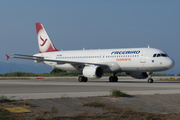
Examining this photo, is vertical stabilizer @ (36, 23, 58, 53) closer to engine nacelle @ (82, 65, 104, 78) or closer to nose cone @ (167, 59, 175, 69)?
engine nacelle @ (82, 65, 104, 78)

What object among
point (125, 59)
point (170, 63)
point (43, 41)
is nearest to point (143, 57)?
point (125, 59)

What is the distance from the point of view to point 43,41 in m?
43.1

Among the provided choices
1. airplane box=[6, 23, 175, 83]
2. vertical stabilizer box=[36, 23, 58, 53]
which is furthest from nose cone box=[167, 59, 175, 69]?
vertical stabilizer box=[36, 23, 58, 53]

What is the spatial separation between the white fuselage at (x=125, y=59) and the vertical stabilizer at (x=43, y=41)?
5.41 metres

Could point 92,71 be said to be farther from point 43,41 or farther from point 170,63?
point 43,41

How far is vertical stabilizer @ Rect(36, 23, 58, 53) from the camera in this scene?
4259 centimetres

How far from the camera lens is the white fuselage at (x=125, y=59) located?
29859mm

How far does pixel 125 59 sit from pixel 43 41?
645 inches

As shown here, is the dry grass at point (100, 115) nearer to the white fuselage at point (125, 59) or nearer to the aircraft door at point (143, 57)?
the white fuselage at point (125, 59)

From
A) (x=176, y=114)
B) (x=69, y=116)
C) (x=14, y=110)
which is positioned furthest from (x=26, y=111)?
(x=176, y=114)

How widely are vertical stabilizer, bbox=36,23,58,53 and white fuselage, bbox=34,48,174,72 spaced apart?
5.41 m

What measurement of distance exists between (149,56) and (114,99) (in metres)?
17.9

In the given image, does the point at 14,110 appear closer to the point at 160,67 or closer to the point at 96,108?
the point at 96,108

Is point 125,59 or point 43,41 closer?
point 125,59
